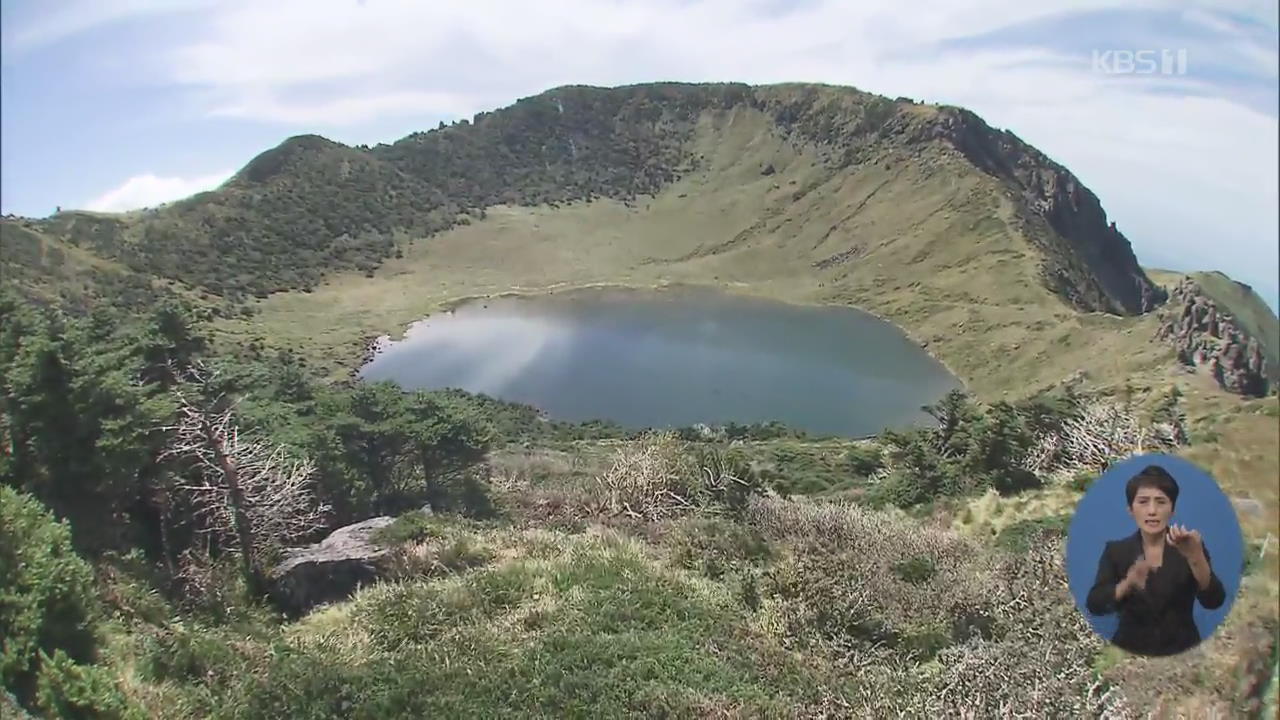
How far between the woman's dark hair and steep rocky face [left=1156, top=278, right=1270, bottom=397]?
920 inches

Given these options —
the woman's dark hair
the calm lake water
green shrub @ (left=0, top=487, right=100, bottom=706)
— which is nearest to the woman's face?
the woman's dark hair

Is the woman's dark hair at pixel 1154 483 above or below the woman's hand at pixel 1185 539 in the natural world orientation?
above

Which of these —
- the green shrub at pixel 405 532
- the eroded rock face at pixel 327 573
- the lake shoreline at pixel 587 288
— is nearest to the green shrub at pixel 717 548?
the green shrub at pixel 405 532

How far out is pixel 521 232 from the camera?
119 metres

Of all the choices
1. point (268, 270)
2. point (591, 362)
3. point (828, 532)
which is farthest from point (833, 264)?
point (828, 532)

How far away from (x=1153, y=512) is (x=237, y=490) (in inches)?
406

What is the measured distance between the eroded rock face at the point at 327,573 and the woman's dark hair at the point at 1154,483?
25.5ft

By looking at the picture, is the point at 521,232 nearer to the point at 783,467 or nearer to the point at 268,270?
the point at 268,270

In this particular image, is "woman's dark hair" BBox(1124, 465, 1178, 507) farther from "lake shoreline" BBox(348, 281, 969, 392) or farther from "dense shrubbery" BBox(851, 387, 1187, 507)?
"lake shoreline" BBox(348, 281, 969, 392)

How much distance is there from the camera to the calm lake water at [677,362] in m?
56.5

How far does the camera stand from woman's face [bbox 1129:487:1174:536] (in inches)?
173

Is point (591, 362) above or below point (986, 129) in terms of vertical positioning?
below

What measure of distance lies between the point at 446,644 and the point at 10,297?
495 inches

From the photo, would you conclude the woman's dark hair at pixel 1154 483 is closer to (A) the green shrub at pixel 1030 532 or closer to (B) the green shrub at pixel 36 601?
(A) the green shrub at pixel 1030 532
